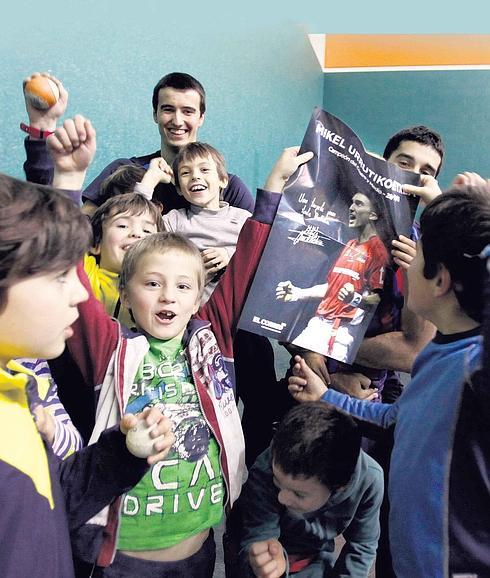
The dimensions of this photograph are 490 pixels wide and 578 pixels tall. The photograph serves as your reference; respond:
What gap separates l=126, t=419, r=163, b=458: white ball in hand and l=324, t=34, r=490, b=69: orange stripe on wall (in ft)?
23.0

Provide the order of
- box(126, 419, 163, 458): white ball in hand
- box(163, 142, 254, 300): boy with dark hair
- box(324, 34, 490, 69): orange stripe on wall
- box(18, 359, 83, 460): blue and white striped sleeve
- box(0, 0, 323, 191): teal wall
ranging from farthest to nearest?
box(324, 34, 490, 69): orange stripe on wall → box(0, 0, 323, 191): teal wall → box(163, 142, 254, 300): boy with dark hair → box(18, 359, 83, 460): blue and white striped sleeve → box(126, 419, 163, 458): white ball in hand

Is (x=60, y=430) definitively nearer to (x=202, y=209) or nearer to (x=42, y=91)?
(x=42, y=91)

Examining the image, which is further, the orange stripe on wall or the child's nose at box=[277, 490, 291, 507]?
the orange stripe on wall

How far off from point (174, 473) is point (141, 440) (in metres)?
0.28

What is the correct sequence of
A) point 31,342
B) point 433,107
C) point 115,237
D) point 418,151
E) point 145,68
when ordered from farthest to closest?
point 433,107, point 145,68, point 418,151, point 115,237, point 31,342

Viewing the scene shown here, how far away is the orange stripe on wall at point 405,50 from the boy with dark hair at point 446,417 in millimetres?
6633

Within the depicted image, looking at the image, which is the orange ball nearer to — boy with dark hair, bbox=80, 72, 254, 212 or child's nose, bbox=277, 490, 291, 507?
boy with dark hair, bbox=80, 72, 254, 212

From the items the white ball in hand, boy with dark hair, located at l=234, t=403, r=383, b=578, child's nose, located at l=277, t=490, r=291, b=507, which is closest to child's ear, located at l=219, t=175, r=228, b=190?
boy with dark hair, located at l=234, t=403, r=383, b=578

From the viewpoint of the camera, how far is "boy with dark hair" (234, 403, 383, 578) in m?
1.23

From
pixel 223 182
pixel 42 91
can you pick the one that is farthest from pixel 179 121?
pixel 42 91

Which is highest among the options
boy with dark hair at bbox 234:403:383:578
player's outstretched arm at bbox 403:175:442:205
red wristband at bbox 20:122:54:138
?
player's outstretched arm at bbox 403:175:442:205

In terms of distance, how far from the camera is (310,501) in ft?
4.09

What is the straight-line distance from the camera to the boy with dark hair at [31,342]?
74cm

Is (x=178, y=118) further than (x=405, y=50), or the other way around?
(x=405, y=50)
